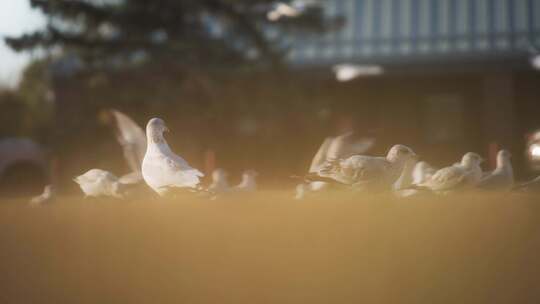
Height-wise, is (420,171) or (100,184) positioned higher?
(420,171)

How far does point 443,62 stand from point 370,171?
13045mm

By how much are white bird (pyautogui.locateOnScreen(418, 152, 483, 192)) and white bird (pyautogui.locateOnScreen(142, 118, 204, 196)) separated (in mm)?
1002

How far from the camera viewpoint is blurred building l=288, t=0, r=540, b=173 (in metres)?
15.7

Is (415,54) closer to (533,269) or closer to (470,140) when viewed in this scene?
(470,140)

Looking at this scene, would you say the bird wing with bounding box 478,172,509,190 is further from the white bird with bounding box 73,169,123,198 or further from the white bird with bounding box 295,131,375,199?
the white bird with bounding box 73,169,123,198

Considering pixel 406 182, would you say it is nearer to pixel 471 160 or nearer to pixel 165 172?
pixel 471 160

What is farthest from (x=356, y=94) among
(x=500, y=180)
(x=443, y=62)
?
(x=500, y=180)

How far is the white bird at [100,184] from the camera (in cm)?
339

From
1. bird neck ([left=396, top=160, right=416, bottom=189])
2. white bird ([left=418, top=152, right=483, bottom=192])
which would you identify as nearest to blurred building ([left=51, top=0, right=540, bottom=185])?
bird neck ([left=396, top=160, right=416, bottom=189])

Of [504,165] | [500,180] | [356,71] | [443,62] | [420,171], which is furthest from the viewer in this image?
[443,62]

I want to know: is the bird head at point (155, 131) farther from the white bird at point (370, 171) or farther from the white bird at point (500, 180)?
Result: the white bird at point (500, 180)

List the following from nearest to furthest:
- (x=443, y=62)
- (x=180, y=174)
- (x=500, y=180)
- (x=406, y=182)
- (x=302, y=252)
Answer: (x=302, y=252), (x=180, y=174), (x=500, y=180), (x=406, y=182), (x=443, y=62)

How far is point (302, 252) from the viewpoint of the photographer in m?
2.82

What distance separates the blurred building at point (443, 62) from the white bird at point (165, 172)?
12.6 m
